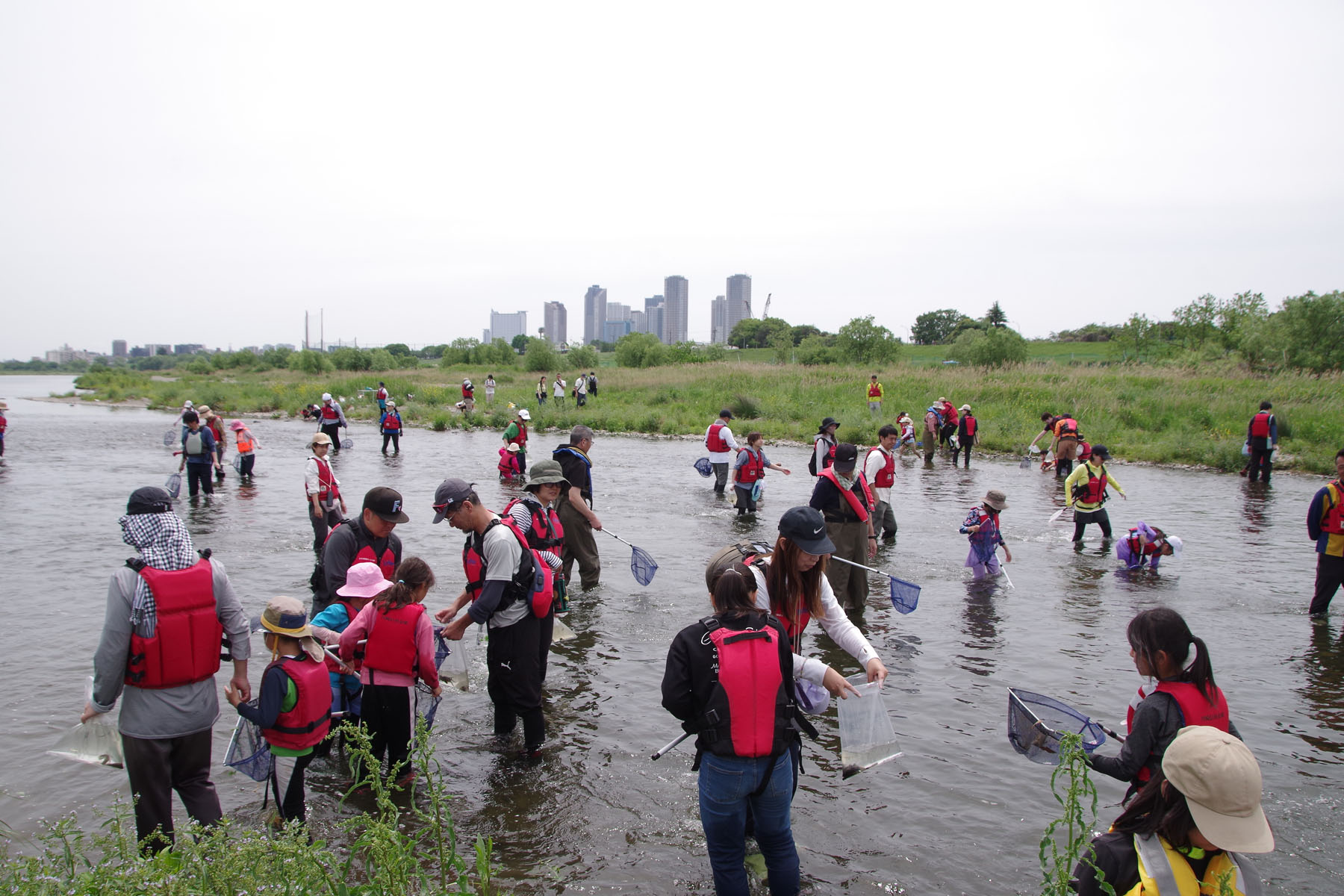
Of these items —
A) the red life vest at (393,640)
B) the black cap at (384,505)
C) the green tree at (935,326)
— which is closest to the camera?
the red life vest at (393,640)

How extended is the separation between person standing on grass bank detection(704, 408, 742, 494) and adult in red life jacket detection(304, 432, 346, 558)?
25.6 ft

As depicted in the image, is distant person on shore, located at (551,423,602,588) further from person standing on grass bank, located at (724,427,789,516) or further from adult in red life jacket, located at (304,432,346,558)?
person standing on grass bank, located at (724,427,789,516)

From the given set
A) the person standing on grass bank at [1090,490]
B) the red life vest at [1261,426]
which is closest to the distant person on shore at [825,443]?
the person standing on grass bank at [1090,490]

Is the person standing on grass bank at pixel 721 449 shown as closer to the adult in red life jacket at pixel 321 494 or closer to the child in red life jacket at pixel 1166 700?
the adult in red life jacket at pixel 321 494

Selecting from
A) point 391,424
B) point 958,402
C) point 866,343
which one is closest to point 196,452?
point 391,424

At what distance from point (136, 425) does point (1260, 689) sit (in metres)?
38.6

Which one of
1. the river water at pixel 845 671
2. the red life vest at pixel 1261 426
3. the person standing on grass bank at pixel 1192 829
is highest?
the red life vest at pixel 1261 426

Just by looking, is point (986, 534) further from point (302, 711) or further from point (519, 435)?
point (519, 435)

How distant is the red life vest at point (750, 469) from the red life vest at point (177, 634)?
10718 millimetres

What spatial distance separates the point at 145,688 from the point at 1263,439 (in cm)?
2177

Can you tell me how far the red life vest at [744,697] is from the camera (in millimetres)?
3258

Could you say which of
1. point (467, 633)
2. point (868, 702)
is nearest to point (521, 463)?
point (467, 633)

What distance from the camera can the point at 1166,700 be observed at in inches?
129

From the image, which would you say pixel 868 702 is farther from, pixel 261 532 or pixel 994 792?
pixel 261 532
